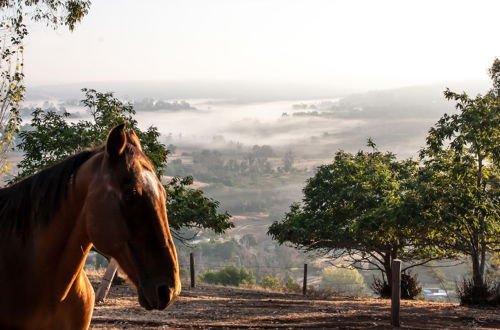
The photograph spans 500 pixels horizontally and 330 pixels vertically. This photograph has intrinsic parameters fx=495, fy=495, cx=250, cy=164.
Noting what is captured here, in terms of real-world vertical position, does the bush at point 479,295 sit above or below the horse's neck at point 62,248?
below

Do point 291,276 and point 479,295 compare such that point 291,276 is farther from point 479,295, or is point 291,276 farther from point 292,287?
point 479,295

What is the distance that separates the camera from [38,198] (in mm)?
2898

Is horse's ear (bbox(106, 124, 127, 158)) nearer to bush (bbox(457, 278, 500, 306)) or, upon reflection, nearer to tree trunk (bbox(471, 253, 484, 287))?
bush (bbox(457, 278, 500, 306))

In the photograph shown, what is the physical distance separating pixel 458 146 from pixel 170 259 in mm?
17335

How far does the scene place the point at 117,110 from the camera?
877 inches

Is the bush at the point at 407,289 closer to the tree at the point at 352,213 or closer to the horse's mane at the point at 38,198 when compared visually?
the tree at the point at 352,213

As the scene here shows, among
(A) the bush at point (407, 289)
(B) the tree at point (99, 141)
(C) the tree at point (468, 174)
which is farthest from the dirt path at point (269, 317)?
(A) the bush at point (407, 289)

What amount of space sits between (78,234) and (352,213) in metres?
22.5

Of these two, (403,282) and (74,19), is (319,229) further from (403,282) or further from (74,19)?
(74,19)

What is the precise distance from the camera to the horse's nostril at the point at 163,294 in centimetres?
235

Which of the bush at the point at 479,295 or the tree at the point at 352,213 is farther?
the tree at the point at 352,213

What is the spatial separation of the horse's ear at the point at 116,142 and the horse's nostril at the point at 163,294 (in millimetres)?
725

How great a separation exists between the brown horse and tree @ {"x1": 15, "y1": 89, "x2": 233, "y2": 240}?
16516 millimetres

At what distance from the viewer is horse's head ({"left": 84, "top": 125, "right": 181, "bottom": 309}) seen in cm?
240
